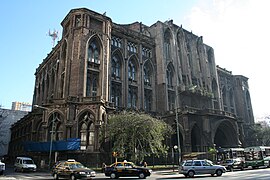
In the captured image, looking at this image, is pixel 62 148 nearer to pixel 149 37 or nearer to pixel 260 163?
pixel 260 163

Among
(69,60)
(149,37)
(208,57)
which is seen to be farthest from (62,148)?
(208,57)

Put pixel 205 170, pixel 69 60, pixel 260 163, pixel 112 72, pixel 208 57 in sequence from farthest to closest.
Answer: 1. pixel 208 57
2. pixel 112 72
3. pixel 69 60
4. pixel 260 163
5. pixel 205 170

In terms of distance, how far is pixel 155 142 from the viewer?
91.1 feet

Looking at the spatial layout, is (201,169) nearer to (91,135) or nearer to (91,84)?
(91,135)

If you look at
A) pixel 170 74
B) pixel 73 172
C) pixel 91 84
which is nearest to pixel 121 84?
pixel 91 84

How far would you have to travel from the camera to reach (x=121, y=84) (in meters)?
41.7

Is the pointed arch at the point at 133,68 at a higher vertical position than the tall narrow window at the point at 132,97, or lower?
higher

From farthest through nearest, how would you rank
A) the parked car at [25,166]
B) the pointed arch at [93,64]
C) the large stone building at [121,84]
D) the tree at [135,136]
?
the pointed arch at [93,64] → the large stone building at [121,84] → the parked car at [25,166] → the tree at [135,136]

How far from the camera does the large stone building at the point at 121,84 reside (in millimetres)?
32500

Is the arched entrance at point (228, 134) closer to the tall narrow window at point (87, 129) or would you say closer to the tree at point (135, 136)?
the tree at point (135, 136)

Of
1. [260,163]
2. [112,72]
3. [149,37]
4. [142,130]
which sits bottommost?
[260,163]

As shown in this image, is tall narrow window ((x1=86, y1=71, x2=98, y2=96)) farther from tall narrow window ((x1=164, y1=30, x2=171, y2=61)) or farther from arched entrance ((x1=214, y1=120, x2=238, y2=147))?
arched entrance ((x1=214, y1=120, x2=238, y2=147))

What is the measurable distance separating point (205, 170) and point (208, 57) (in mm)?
44225

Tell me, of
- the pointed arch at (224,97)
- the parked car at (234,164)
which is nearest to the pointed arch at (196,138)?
the parked car at (234,164)
